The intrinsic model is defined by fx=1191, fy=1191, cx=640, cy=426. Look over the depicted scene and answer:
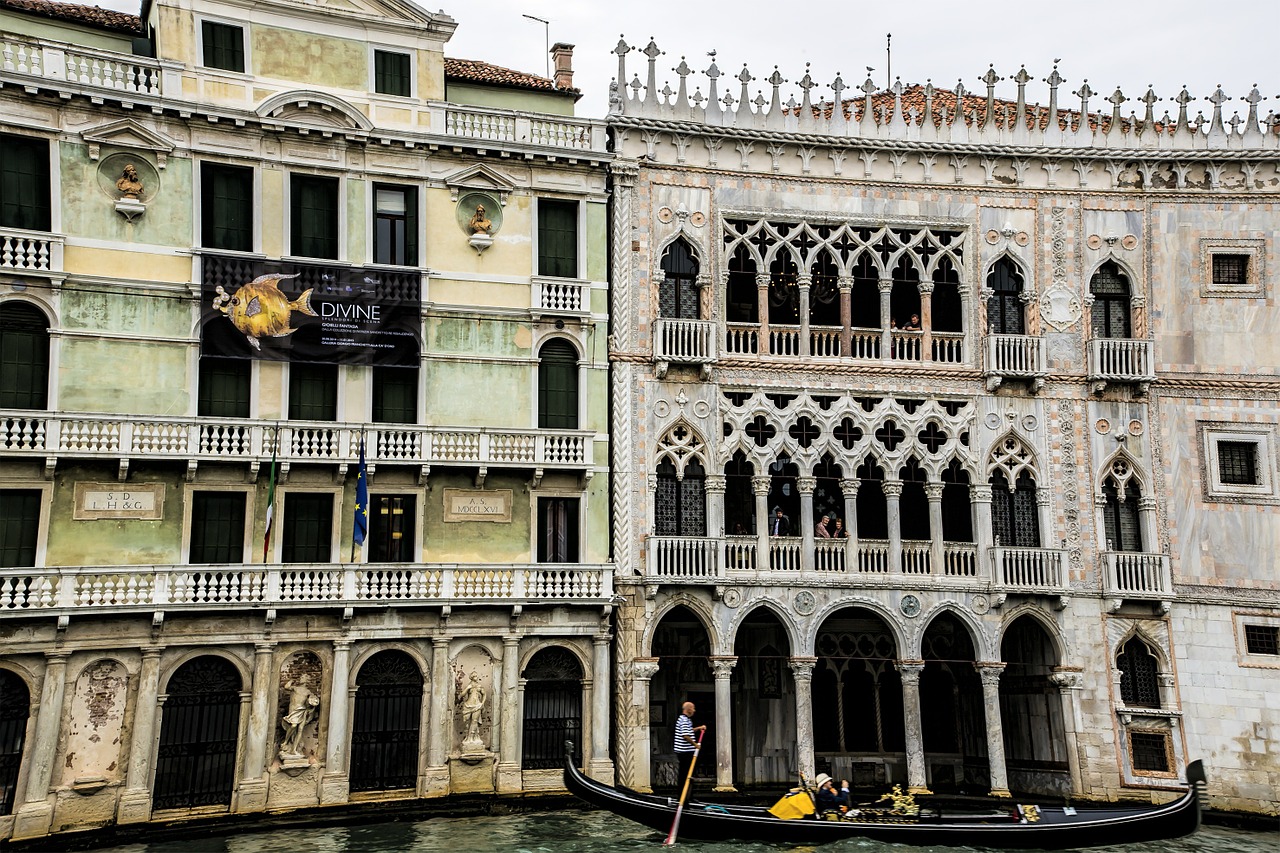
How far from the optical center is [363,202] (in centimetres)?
2420

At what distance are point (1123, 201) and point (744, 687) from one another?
554 inches

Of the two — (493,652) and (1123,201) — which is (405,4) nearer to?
(493,652)

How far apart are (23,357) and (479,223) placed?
9.02 metres

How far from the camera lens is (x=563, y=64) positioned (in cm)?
2805

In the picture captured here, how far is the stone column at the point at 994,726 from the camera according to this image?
2484cm

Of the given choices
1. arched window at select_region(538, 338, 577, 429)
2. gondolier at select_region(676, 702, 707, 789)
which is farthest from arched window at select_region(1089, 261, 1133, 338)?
gondolier at select_region(676, 702, 707, 789)

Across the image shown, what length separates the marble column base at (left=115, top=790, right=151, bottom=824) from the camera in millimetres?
21031

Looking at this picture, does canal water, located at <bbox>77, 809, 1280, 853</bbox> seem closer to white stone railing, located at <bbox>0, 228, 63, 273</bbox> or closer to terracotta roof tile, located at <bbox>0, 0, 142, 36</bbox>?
white stone railing, located at <bbox>0, 228, 63, 273</bbox>

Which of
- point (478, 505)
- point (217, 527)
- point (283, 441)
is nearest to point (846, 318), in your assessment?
point (478, 505)

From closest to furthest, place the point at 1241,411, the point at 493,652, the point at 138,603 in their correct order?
the point at 138,603
the point at 493,652
the point at 1241,411

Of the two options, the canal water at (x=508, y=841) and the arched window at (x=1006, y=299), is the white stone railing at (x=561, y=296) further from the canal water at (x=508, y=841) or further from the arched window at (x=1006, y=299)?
the canal water at (x=508, y=841)

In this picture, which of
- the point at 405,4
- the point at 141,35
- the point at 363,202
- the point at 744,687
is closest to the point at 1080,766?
the point at 744,687

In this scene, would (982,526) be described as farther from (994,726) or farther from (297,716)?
(297,716)

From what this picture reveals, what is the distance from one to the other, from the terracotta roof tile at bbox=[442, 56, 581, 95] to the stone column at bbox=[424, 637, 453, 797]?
39.3 ft
